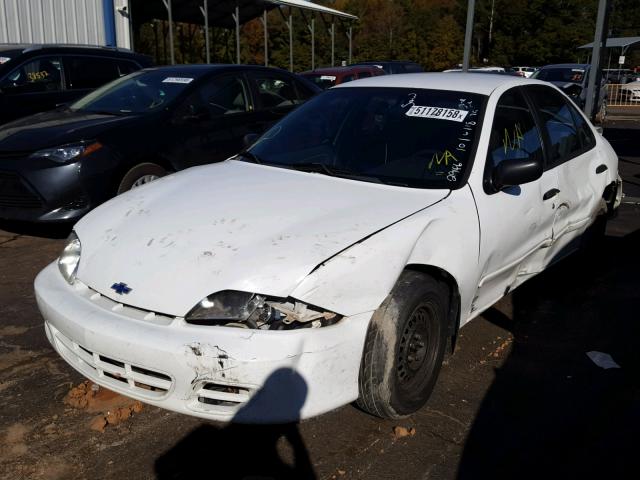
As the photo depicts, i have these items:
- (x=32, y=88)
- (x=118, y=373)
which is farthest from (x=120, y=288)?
(x=32, y=88)

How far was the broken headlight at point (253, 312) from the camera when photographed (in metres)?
2.39

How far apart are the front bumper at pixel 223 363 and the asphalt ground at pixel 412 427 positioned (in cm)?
29

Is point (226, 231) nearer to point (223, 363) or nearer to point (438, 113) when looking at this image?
point (223, 363)

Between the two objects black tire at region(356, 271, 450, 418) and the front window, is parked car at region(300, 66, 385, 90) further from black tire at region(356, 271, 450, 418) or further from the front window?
black tire at region(356, 271, 450, 418)

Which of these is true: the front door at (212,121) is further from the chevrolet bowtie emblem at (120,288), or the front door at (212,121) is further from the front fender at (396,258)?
the front fender at (396,258)

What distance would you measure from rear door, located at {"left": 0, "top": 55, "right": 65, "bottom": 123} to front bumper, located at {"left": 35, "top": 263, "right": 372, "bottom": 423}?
6022mm

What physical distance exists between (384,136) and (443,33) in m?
49.5

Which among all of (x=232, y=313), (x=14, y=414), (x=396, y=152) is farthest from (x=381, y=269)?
(x=14, y=414)

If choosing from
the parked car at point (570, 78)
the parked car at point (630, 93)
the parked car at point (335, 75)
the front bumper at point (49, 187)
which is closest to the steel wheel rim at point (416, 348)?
the front bumper at point (49, 187)

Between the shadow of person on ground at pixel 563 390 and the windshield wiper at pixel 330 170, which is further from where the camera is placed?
the windshield wiper at pixel 330 170

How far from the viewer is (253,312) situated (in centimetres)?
240

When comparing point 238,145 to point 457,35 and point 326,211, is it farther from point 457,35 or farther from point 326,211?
point 457,35

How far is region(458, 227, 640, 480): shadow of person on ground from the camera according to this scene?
262 cm

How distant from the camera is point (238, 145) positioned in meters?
6.33
